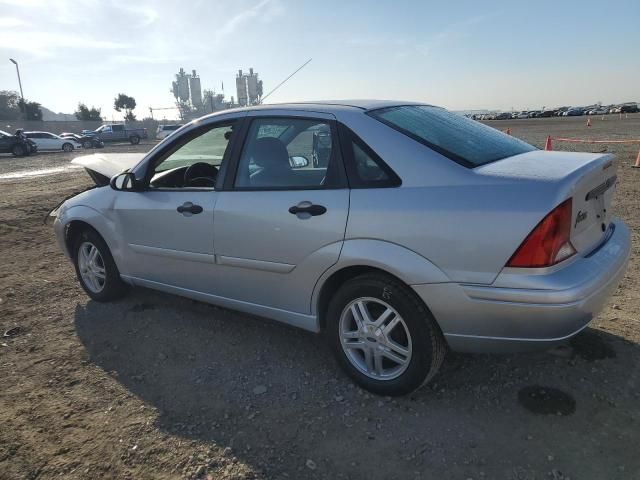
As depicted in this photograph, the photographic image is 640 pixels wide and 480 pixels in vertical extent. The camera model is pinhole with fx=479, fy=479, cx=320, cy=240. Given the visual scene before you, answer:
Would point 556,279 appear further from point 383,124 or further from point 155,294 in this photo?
point 155,294

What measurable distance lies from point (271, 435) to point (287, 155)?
1737mm

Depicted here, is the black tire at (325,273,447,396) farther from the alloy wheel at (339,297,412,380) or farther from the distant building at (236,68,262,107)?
the distant building at (236,68,262,107)

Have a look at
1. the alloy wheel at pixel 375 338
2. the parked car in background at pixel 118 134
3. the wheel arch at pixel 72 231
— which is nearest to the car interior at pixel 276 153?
the alloy wheel at pixel 375 338

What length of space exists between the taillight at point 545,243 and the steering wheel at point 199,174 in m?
2.42

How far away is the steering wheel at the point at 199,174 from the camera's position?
382 centimetres

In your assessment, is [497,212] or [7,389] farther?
[7,389]

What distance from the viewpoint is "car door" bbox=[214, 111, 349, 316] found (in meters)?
2.83

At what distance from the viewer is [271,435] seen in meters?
2.61

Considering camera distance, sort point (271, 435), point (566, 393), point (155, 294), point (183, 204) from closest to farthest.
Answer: point (271, 435) < point (566, 393) < point (183, 204) < point (155, 294)

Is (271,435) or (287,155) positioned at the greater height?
(287,155)

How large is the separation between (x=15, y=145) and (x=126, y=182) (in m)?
28.6

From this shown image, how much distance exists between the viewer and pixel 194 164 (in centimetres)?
400

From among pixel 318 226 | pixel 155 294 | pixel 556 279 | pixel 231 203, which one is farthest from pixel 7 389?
pixel 556 279

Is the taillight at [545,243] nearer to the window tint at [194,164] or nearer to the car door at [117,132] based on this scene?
the window tint at [194,164]
